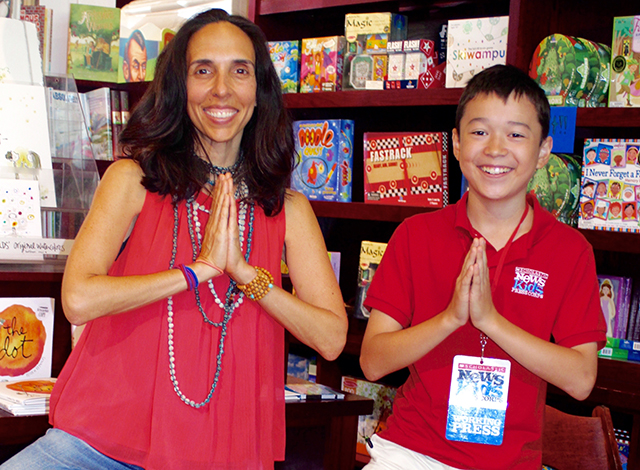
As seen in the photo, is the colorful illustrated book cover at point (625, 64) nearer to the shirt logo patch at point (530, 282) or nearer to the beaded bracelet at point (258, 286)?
the shirt logo patch at point (530, 282)

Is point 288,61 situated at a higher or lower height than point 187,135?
higher

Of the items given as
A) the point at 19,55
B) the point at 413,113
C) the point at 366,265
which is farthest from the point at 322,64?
the point at 19,55

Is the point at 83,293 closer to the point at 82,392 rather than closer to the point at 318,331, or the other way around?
the point at 82,392

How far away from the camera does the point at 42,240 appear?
206cm

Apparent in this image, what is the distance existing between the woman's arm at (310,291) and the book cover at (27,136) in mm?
878

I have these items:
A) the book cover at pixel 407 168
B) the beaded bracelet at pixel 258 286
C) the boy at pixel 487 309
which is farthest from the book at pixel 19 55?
the boy at pixel 487 309

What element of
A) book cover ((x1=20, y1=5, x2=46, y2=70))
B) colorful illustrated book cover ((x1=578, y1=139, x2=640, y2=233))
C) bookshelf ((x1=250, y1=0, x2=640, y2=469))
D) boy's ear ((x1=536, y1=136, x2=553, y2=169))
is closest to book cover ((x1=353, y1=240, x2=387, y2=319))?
bookshelf ((x1=250, y1=0, x2=640, y2=469))

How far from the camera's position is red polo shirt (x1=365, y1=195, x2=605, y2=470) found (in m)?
1.48

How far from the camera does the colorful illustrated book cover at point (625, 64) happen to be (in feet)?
6.75

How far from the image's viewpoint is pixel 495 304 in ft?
5.15

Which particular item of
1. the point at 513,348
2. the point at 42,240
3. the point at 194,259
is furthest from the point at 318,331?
the point at 42,240

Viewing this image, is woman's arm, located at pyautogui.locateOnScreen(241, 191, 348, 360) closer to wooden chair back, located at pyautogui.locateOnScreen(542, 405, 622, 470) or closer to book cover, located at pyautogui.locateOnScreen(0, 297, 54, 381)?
wooden chair back, located at pyautogui.locateOnScreen(542, 405, 622, 470)

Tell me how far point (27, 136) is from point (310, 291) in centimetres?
116

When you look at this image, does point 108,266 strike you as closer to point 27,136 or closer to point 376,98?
point 27,136
